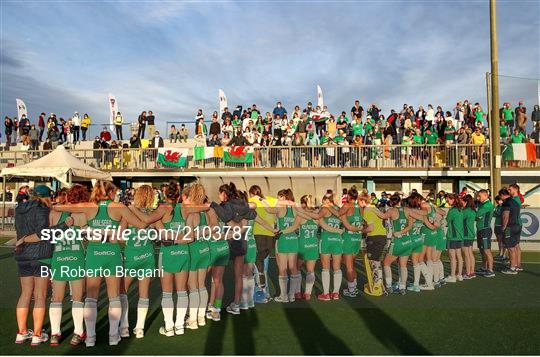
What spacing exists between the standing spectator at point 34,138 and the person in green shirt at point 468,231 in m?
22.5

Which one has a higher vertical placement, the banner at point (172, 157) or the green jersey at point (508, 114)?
the green jersey at point (508, 114)

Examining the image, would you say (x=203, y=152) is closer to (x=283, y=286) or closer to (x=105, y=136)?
(x=105, y=136)

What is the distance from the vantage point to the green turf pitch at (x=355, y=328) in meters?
5.41

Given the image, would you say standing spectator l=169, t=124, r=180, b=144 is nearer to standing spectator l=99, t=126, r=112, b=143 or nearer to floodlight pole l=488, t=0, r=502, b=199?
standing spectator l=99, t=126, r=112, b=143

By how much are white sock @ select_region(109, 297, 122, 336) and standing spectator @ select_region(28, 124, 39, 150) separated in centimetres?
2235


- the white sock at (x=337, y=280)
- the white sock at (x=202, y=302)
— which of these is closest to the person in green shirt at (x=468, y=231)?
the white sock at (x=337, y=280)

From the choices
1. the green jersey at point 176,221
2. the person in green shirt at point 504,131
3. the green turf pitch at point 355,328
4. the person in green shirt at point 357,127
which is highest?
the person in green shirt at point 357,127

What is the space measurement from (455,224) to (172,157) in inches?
613

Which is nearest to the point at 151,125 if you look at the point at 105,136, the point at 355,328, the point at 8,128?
the point at 105,136

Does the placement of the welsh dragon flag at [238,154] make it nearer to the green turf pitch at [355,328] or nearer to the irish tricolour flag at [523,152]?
the irish tricolour flag at [523,152]

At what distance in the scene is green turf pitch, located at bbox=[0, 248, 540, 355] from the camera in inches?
213

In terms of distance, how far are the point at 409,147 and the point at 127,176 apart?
1387 cm

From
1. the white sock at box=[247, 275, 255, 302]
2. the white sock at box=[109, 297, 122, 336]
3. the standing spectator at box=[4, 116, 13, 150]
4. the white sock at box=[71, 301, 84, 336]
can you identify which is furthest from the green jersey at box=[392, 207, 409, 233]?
the standing spectator at box=[4, 116, 13, 150]

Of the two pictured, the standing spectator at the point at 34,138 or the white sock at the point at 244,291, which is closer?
the white sock at the point at 244,291
